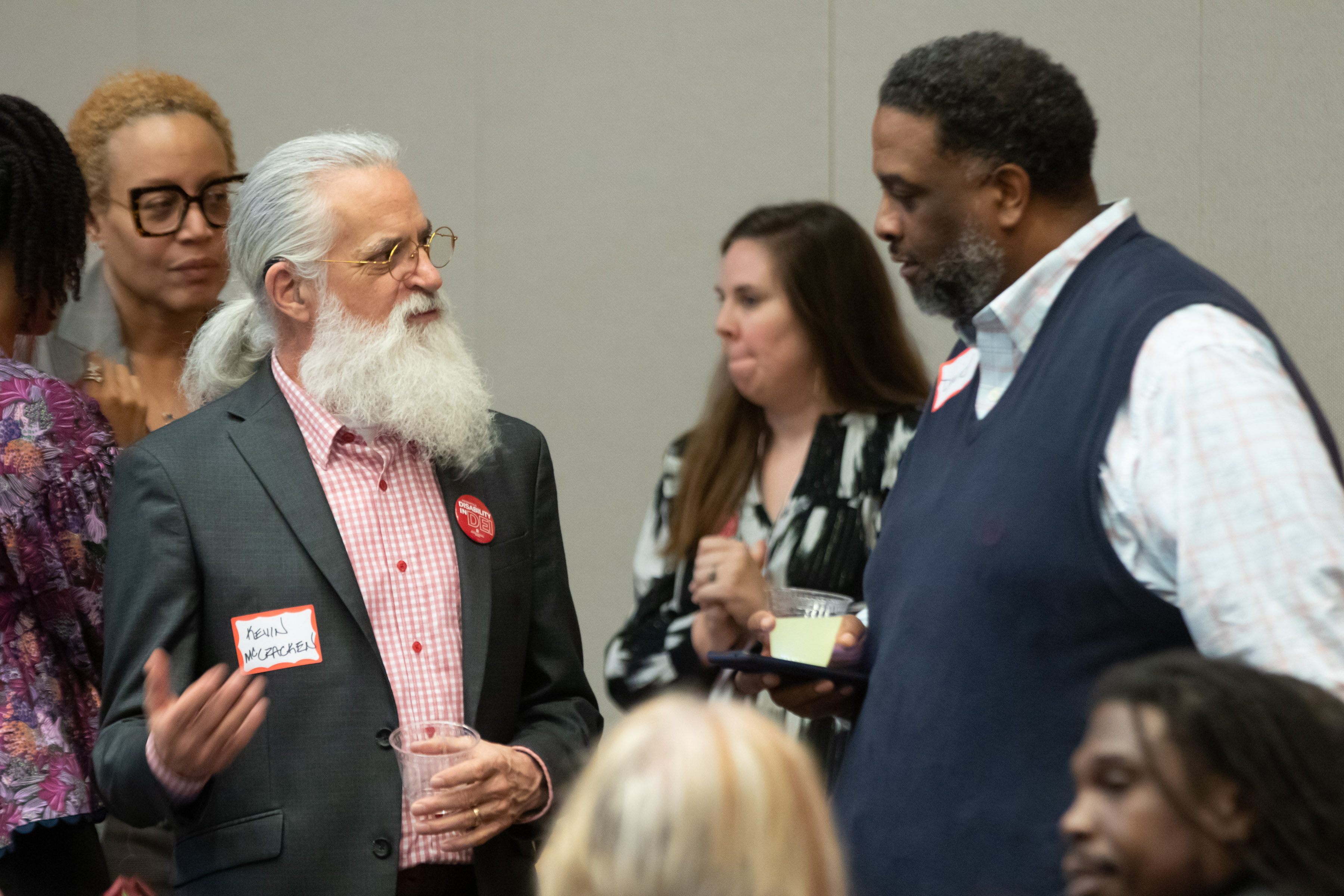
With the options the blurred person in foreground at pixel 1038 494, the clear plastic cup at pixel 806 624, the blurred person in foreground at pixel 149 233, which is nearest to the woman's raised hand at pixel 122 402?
the blurred person in foreground at pixel 149 233

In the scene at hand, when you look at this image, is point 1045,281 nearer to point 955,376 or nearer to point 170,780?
point 955,376

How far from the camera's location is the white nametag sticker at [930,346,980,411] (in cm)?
204

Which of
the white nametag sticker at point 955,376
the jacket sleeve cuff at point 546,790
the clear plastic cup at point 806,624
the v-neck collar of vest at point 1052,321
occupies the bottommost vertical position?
the jacket sleeve cuff at point 546,790

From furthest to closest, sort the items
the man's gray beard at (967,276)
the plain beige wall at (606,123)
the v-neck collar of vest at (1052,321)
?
the plain beige wall at (606,123)
the man's gray beard at (967,276)
the v-neck collar of vest at (1052,321)

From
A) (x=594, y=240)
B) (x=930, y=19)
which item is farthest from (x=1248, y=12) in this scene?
(x=594, y=240)

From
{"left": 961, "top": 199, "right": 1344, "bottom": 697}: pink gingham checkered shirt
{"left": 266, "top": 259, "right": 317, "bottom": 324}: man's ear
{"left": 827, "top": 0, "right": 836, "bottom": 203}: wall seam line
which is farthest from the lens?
{"left": 827, "top": 0, "right": 836, "bottom": 203}: wall seam line

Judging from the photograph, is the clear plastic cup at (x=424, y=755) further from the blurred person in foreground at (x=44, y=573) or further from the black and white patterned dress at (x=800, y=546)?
the black and white patterned dress at (x=800, y=546)

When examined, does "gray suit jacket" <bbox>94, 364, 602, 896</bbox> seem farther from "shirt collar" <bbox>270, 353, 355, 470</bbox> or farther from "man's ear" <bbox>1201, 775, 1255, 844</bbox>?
"man's ear" <bbox>1201, 775, 1255, 844</bbox>

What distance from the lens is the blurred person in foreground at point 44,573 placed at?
2092 mm

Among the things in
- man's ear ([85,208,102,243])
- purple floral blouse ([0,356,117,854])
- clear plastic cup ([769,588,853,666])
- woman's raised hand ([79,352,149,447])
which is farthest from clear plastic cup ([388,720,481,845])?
man's ear ([85,208,102,243])

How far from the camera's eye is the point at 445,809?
1875 mm

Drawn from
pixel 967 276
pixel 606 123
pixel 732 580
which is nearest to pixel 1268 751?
pixel 967 276

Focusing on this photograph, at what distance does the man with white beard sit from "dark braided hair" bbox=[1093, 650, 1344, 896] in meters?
1.07

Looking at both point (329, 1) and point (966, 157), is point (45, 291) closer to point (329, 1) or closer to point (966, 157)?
point (966, 157)
